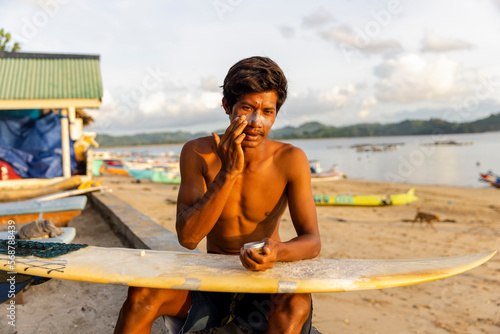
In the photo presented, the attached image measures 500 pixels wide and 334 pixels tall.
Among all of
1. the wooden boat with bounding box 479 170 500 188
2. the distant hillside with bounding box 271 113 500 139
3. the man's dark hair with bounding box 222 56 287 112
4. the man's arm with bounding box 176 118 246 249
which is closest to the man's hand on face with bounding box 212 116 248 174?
the man's arm with bounding box 176 118 246 249

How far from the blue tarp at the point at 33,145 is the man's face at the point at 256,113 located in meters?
7.56

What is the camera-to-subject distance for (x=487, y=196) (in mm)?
16547

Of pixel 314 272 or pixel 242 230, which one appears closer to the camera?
pixel 314 272

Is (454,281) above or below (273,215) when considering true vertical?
below

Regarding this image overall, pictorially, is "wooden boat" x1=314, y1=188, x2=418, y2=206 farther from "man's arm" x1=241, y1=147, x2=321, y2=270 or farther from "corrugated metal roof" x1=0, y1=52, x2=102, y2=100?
"man's arm" x1=241, y1=147, x2=321, y2=270

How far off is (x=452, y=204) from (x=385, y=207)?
335 cm

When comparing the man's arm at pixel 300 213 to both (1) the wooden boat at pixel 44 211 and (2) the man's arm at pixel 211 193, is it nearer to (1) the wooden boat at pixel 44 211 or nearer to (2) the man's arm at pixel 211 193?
(2) the man's arm at pixel 211 193

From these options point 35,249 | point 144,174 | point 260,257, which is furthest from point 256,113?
point 144,174

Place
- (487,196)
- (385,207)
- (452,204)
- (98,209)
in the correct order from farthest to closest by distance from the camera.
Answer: (487,196) → (452,204) → (385,207) → (98,209)

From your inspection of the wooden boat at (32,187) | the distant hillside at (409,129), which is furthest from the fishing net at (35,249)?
the distant hillside at (409,129)

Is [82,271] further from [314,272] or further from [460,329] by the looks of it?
[460,329]

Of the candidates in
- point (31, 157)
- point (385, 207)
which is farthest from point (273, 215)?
point (385, 207)

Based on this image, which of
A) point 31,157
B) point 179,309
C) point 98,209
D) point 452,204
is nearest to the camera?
point 179,309

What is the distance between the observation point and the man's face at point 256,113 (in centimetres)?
200
